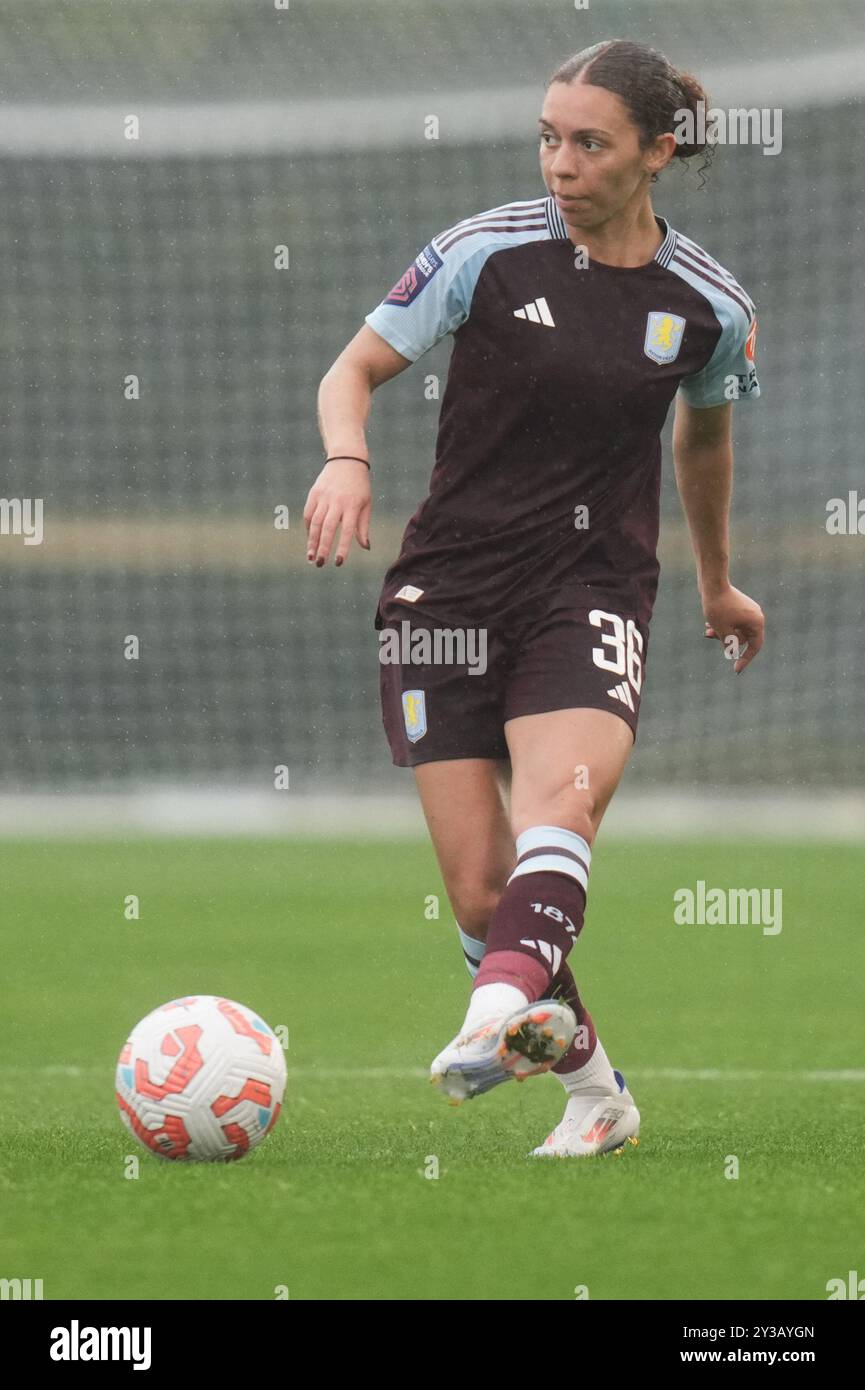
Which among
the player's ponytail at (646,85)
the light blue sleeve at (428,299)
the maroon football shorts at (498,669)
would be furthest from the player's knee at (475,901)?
the player's ponytail at (646,85)

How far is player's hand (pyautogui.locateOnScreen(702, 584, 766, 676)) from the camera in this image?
5023 millimetres

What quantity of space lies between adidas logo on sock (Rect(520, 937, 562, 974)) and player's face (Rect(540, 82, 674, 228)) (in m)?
1.53

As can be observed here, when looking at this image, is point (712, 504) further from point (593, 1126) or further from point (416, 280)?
point (593, 1126)

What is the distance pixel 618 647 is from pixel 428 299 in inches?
32.3

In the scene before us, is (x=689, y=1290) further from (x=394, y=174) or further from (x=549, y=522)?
(x=394, y=174)

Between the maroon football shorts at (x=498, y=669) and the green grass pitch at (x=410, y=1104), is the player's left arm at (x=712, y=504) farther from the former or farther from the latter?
the green grass pitch at (x=410, y=1104)

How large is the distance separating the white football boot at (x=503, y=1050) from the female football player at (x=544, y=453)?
0.61m

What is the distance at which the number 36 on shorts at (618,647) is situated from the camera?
437 centimetres

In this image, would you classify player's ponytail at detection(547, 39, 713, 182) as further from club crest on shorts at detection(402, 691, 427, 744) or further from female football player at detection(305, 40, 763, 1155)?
club crest on shorts at detection(402, 691, 427, 744)

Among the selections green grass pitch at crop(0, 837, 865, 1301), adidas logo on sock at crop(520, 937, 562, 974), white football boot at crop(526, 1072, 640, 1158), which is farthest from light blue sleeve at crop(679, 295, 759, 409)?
green grass pitch at crop(0, 837, 865, 1301)

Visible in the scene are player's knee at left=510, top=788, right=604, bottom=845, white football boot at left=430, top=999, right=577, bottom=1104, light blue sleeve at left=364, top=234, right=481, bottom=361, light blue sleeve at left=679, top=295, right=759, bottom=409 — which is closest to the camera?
white football boot at left=430, top=999, right=577, bottom=1104

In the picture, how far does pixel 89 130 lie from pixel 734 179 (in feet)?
14.2

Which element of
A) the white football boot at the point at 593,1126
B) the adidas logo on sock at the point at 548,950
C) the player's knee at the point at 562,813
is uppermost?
the player's knee at the point at 562,813

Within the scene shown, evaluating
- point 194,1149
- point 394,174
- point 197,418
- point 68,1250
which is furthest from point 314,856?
point 68,1250
